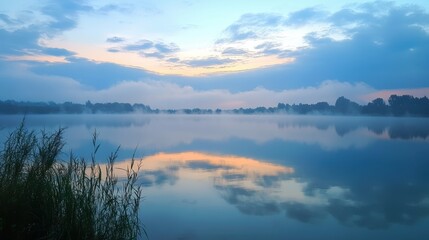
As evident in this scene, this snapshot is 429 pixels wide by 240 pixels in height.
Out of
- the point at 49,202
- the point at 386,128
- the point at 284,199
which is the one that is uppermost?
the point at 49,202

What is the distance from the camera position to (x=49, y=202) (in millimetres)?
5230

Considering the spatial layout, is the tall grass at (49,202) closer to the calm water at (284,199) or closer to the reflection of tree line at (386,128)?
→ the calm water at (284,199)

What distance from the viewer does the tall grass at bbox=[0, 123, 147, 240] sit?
4934 mm

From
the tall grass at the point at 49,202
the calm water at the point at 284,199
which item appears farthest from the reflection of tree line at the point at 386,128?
the tall grass at the point at 49,202

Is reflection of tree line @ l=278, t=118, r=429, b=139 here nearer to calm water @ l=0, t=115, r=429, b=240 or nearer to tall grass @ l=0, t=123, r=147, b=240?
calm water @ l=0, t=115, r=429, b=240

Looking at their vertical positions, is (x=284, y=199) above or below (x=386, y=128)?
below

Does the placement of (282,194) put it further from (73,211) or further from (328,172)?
(73,211)

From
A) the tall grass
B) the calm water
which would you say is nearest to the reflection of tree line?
the calm water

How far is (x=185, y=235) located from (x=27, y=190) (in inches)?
137

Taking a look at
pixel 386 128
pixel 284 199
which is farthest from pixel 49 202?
pixel 386 128

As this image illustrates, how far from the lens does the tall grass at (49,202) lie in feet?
16.2

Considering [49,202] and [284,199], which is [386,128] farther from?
[49,202]

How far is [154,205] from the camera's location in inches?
384

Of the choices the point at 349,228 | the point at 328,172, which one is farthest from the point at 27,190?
the point at 328,172
